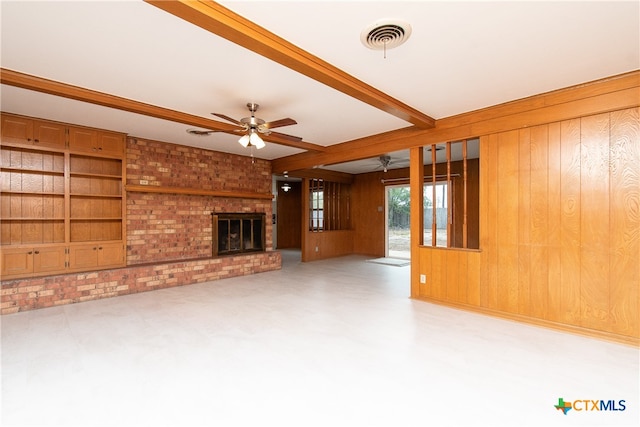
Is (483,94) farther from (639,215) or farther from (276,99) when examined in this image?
(276,99)

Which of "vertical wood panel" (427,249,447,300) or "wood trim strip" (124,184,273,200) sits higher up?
"wood trim strip" (124,184,273,200)

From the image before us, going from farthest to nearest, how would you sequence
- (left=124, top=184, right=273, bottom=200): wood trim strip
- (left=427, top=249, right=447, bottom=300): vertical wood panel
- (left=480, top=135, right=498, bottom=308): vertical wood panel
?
1. (left=124, top=184, right=273, bottom=200): wood trim strip
2. (left=427, top=249, right=447, bottom=300): vertical wood panel
3. (left=480, top=135, right=498, bottom=308): vertical wood panel

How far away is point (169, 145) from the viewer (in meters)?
5.41


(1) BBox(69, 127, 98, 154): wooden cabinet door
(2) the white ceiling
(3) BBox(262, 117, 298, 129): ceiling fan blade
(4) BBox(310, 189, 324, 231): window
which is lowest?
(4) BBox(310, 189, 324, 231): window

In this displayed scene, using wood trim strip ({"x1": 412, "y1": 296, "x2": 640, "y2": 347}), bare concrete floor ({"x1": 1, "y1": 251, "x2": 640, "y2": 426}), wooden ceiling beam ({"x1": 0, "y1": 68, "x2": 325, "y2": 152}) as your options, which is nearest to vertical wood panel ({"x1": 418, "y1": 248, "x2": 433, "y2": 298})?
wood trim strip ({"x1": 412, "y1": 296, "x2": 640, "y2": 347})

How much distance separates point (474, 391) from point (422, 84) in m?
2.64

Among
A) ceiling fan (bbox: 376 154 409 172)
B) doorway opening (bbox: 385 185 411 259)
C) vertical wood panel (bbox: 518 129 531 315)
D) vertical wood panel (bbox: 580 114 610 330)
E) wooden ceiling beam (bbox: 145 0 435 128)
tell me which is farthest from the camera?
doorway opening (bbox: 385 185 411 259)

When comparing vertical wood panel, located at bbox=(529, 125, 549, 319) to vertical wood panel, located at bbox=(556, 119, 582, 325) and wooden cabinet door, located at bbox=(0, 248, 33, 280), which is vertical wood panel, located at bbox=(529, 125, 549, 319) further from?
wooden cabinet door, located at bbox=(0, 248, 33, 280)

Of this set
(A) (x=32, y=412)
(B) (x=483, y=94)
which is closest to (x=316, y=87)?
(B) (x=483, y=94)

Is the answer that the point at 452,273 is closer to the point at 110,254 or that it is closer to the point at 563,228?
the point at 563,228

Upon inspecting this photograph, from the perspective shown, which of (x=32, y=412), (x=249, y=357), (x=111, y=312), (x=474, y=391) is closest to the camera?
(x=32, y=412)

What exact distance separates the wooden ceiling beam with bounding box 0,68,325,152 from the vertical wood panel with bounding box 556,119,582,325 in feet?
11.2

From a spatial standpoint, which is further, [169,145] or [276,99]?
[169,145]

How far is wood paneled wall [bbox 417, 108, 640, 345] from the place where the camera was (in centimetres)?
283
